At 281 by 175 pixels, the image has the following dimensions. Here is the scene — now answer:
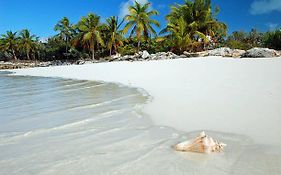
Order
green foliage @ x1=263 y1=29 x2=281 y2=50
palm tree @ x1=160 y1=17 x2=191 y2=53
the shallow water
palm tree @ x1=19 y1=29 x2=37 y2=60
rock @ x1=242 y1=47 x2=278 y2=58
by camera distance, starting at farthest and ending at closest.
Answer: palm tree @ x1=19 y1=29 x2=37 y2=60, green foliage @ x1=263 y1=29 x2=281 y2=50, palm tree @ x1=160 y1=17 x2=191 y2=53, rock @ x1=242 y1=47 x2=278 y2=58, the shallow water

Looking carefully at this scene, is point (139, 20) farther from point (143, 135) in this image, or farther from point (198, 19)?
point (143, 135)

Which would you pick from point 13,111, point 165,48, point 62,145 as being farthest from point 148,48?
point 62,145

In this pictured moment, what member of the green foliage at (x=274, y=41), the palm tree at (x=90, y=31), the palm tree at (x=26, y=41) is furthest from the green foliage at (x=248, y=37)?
the palm tree at (x=26, y=41)

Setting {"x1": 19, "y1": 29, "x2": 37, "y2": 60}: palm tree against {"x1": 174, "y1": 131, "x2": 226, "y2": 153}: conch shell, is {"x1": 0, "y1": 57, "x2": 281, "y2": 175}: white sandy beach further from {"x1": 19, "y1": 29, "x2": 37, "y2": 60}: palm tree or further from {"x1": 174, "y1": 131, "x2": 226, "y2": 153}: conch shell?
{"x1": 19, "y1": 29, "x2": 37, "y2": 60}: palm tree

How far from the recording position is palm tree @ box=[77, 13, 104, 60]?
37781mm

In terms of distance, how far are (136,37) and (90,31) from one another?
5.94m

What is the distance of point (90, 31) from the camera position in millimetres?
38344

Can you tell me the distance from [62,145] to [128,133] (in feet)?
2.85

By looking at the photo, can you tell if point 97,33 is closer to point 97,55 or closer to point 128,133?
point 97,55

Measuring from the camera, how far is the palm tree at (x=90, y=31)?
37.8 m

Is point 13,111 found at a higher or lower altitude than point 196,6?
lower

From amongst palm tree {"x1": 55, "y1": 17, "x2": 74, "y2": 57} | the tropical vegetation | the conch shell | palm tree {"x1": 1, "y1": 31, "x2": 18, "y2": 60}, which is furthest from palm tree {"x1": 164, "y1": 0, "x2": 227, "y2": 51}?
palm tree {"x1": 1, "y1": 31, "x2": 18, "y2": 60}

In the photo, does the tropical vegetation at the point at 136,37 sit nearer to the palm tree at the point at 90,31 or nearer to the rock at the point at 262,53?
the palm tree at the point at 90,31

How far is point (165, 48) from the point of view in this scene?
31.6 m
